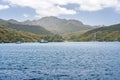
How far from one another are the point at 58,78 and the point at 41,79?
4189mm

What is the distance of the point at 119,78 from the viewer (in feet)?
206

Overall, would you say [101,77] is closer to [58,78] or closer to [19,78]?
[58,78]

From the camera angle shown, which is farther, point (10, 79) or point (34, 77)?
point (34, 77)

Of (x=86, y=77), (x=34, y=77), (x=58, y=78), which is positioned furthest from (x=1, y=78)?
(x=86, y=77)

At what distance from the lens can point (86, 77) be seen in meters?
64.4

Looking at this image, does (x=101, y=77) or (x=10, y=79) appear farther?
(x=101, y=77)

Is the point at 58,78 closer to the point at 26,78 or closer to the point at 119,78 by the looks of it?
the point at 26,78

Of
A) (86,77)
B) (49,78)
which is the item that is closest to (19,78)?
(49,78)

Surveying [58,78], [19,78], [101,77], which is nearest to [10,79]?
[19,78]

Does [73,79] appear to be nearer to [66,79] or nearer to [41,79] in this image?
[66,79]

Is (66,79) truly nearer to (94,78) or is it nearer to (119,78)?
(94,78)

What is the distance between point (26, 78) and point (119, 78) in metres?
22.7

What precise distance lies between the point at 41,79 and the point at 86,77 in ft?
37.3

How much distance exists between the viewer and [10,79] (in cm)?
6091
